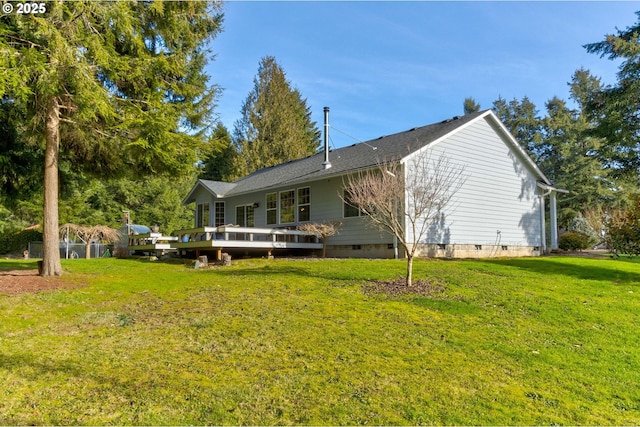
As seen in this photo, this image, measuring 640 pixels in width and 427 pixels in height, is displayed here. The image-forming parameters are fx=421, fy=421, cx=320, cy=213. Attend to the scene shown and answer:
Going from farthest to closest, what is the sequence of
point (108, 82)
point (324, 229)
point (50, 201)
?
point (324, 229), point (108, 82), point (50, 201)

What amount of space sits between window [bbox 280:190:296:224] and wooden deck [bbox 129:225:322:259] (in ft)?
3.62

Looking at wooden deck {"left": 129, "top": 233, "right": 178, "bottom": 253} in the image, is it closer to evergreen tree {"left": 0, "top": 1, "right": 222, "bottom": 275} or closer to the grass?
evergreen tree {"left": 0, "top": 1, "right": 222, "bottom": 275}

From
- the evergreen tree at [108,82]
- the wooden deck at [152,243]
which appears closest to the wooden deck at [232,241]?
the wooden deck at [152,243]

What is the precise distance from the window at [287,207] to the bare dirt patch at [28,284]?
1020 centimetres

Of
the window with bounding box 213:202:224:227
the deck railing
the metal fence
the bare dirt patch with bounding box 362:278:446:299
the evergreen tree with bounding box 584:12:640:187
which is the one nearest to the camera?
the bare dirt patch with bounding box 362:278:446:299

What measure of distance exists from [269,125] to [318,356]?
1424 inches

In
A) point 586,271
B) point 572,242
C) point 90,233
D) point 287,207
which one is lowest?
point 586,271

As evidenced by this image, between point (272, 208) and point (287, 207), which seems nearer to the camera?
point (287, 207)

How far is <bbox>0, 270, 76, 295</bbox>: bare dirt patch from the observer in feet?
27.2

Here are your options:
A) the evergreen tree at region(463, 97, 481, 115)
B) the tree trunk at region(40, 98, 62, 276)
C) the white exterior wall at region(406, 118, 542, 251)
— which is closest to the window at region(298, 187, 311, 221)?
the white exterior wall at region(406, 118, 542, 251)

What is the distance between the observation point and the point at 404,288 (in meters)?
8.64

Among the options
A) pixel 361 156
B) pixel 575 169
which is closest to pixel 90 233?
pixel 361 156

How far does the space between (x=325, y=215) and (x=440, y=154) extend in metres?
5.00

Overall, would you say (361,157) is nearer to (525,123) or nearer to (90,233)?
(90,233)
